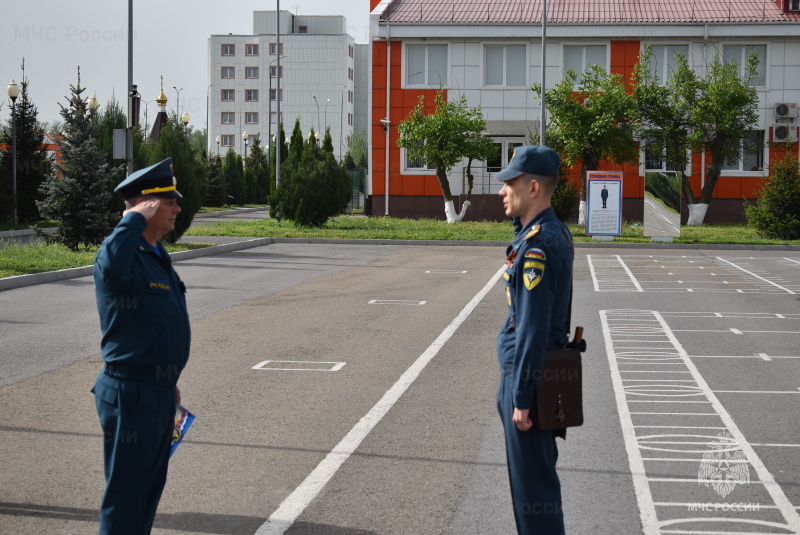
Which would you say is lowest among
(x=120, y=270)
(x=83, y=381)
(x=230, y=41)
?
(x=83, y=381)

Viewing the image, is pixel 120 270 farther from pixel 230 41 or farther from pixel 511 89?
pixel 230 41

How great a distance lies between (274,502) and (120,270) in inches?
78.0

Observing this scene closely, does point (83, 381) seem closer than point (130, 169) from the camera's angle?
Yes

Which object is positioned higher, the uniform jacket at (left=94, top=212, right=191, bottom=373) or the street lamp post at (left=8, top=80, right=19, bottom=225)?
the street lamp post at (left=8, top=80, right=19, bottom=225)

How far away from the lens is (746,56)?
43.5m

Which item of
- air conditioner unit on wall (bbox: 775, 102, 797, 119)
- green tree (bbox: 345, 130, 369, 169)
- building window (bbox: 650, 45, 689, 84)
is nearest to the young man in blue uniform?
air conditioner unit on wall (bbox: 775, 102, 797, 119)

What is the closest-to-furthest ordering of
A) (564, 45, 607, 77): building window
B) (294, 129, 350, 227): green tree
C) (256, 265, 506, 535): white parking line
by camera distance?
(256, 265, 506, 535): white parking line → (294, 129, 350, 227): green tree → (564, 45, 607, 77): building window

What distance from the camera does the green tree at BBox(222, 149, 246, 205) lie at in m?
64.4

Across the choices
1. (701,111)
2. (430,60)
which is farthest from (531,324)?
(430,60)

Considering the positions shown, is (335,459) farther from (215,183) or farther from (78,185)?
(215,183)

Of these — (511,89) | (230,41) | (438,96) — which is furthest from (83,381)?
(230,41)

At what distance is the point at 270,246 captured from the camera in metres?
30.9

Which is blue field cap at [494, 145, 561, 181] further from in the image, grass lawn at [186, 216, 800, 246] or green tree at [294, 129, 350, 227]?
green tree at [294, 129, 350, 227]

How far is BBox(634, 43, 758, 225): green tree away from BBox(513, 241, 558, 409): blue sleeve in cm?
3594
